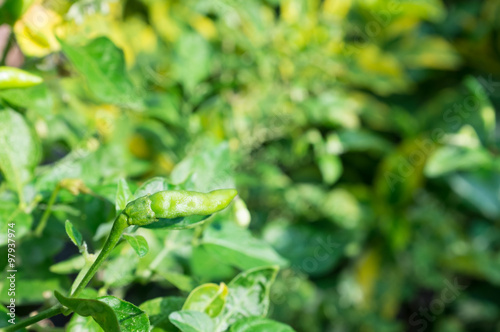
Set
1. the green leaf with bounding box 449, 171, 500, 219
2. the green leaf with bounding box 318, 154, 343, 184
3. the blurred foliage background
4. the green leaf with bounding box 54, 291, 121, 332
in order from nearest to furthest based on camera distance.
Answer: the green leaf with bounding box 54, 291, 121, 332, the blurred foliage background, the green leaf with bounding box 318, 154, 343, 184, the green leaf with bounding box 449, 171, 500, 219

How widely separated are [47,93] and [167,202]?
1.04ft

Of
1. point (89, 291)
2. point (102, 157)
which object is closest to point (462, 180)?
point (102, 157)

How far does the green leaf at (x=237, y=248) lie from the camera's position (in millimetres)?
538

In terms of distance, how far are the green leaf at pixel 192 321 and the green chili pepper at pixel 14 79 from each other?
282mm

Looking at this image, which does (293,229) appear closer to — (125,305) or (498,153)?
(125,305)

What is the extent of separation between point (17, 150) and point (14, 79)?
84 millimetres

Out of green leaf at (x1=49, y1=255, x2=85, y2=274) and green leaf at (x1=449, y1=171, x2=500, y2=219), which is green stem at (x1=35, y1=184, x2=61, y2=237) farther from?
green leaf at (x1=449, y1=171, x2=500, y2=219)

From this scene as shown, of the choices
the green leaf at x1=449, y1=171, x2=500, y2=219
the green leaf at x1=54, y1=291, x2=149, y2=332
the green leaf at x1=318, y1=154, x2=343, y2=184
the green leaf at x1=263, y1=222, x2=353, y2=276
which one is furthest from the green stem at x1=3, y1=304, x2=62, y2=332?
the green leaf at x1=449, y1=171, x2=500, y2=219

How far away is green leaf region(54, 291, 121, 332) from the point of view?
0.33 metres

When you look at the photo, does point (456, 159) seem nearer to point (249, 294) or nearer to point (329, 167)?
point (329, 167)

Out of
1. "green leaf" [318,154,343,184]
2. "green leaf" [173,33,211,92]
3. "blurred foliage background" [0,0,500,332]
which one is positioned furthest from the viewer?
"green leaf" [318,154,343,184]

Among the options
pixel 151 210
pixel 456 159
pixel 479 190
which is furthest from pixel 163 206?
pixel 479 190

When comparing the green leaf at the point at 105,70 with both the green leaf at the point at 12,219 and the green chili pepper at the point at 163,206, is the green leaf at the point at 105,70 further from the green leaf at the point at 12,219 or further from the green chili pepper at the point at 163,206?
the green chili pepper at the point at 163,206

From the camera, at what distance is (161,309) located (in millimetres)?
456
